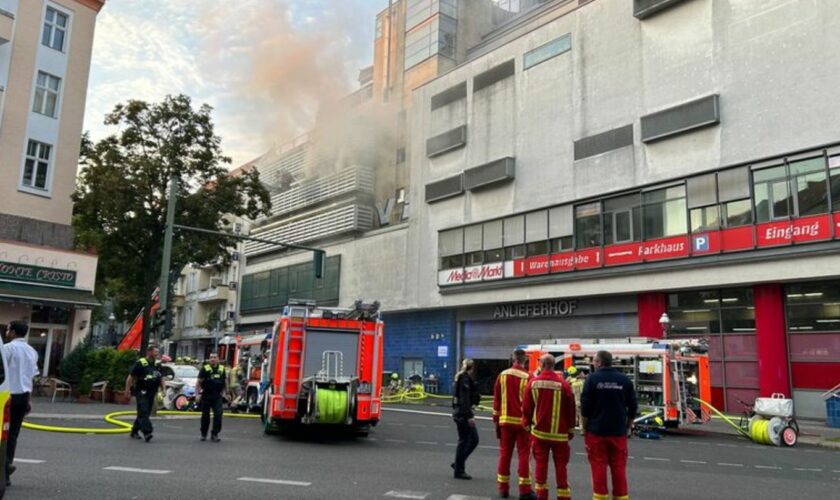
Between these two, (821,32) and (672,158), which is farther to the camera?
(672,158)

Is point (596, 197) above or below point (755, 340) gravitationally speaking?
above

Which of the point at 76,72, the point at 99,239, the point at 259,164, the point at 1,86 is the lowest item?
the point at 99,239

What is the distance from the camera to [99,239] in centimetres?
2645

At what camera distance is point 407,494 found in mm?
7355

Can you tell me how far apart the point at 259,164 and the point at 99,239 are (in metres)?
34.9

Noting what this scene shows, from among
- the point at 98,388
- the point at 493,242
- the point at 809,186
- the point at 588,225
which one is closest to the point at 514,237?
the point at 493,242

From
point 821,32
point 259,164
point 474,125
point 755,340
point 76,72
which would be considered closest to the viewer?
point 821,32

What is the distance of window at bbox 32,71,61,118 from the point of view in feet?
79.2

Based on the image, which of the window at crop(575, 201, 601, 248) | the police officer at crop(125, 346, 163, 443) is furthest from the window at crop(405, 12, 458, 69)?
the police officer at crop(125, 346, 163, 443)

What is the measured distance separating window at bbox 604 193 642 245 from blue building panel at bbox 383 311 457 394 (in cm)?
1034

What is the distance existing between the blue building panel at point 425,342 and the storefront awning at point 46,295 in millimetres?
16730

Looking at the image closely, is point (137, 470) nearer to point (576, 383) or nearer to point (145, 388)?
point (145, 388)

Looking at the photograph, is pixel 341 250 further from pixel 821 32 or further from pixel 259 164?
pixel 821 32

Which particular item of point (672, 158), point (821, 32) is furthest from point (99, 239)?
point (821, 32)
